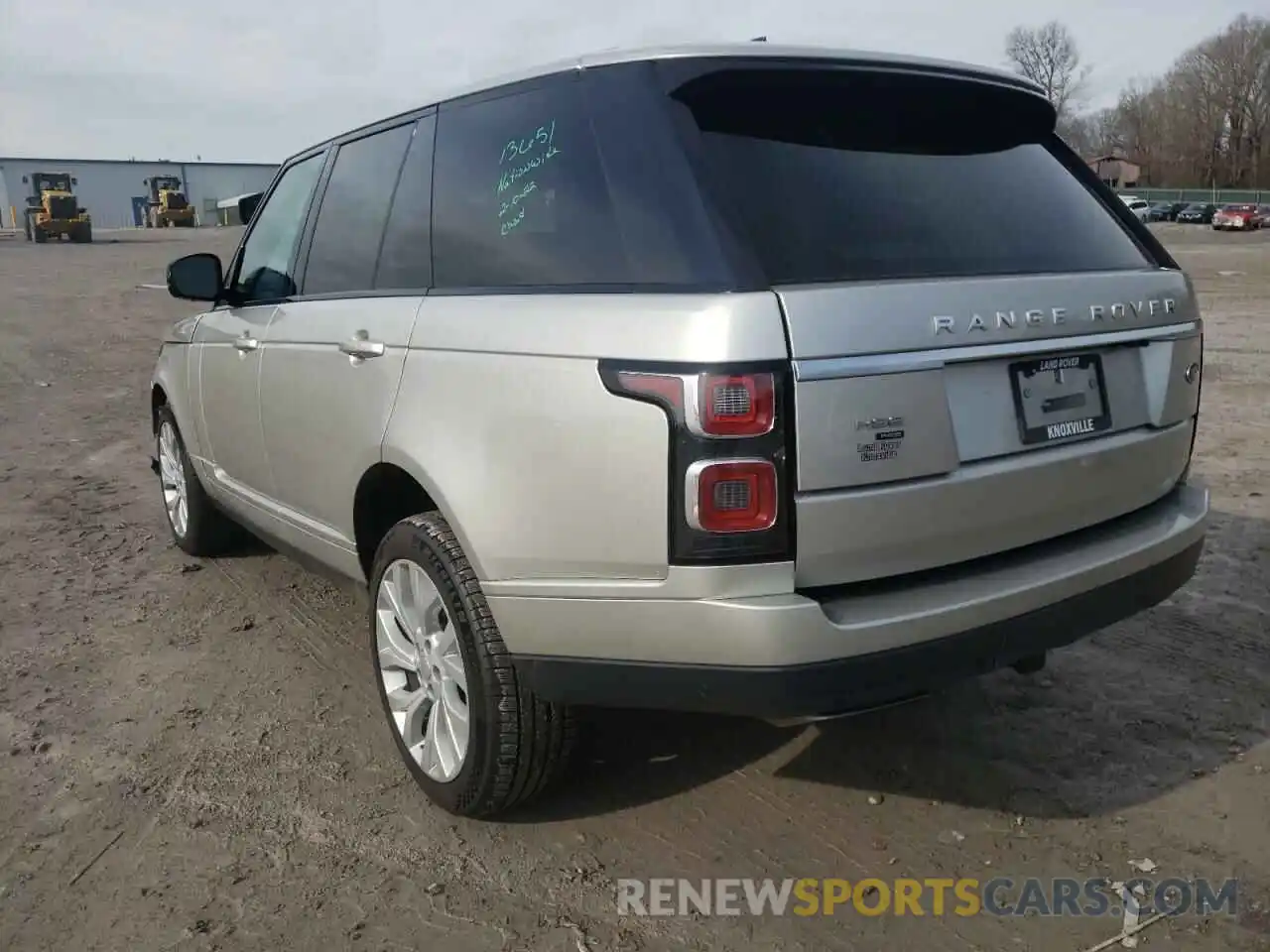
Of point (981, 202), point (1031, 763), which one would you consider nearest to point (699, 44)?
point (981, 202)

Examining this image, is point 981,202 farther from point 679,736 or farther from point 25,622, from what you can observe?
point 25,622

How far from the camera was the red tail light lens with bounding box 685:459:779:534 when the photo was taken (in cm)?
212

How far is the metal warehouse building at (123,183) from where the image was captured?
86.6 meters

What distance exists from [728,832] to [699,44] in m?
1.98

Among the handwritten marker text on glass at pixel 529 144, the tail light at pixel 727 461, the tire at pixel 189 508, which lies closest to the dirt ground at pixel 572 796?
the tire at pixel 189 508

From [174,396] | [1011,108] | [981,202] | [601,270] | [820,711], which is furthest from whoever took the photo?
[174,396]

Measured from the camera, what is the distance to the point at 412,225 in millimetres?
3178

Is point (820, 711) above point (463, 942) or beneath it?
above

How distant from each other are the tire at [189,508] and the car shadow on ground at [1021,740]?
2558mm

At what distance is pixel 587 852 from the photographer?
2748 mm

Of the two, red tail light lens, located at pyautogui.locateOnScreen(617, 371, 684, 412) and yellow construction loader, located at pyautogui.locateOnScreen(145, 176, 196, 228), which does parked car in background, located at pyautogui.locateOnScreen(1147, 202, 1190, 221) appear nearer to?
yellow construction loader, located at pyautogui.locateOnScreen(145, 176, 196, 228)

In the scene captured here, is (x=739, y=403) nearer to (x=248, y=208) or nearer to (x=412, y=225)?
(x=412, y=225)

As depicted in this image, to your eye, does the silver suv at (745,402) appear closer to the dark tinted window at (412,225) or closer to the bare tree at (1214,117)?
the dark tinted window at (412,225)

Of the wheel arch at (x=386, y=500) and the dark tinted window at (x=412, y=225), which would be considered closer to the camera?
the wheel arch at (x=386, y=500)
